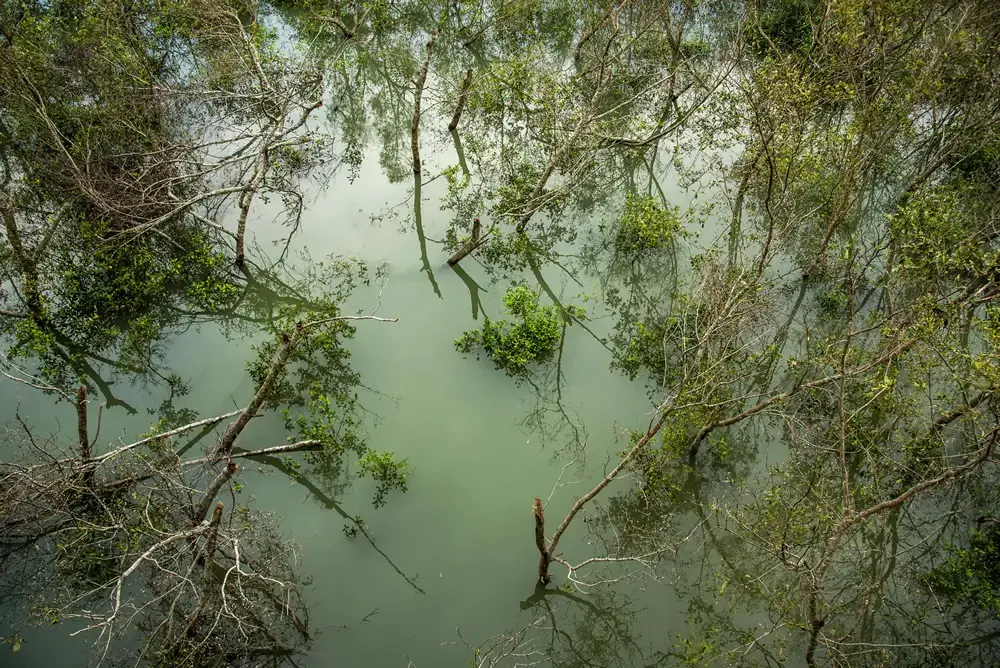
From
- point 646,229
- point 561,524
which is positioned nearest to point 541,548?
point 561,524

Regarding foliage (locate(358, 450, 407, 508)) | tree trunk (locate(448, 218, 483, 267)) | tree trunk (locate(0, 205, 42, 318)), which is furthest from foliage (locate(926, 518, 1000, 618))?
tree trunk (locate(0, 205, 42, 318))

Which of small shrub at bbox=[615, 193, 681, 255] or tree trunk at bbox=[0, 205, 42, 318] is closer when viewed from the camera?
tree trunk at bbox=[0, 205, 42, 318]

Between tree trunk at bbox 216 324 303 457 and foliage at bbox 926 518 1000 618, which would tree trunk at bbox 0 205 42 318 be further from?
foliage at bbox 926 518 1000 618

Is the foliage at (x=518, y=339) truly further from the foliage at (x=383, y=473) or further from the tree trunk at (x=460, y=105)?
the tree trunk at (x=460, y=105)

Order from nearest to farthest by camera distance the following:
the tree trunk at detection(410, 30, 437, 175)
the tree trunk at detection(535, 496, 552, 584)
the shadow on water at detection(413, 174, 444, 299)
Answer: the tree trunk at detection(535, 496, 552, 584) < the shadow on water at detection(413, 174, 444, 299) < the tree trunk at detection(410, 30, 437, 175)

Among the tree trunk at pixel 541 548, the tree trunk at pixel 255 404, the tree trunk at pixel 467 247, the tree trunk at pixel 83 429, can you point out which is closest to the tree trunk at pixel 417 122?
the tree trunk at pixel 467 247

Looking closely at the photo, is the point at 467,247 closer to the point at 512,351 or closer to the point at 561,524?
the point at 512,351
